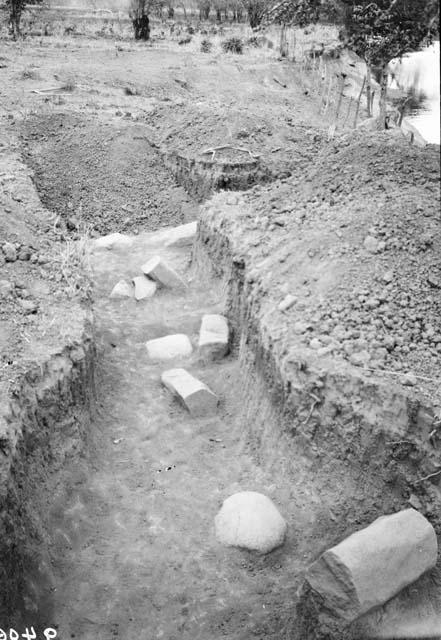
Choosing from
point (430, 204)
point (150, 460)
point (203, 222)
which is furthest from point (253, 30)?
point (150, 460)

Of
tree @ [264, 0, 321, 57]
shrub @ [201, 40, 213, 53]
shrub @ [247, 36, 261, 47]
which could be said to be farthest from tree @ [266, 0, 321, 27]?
shrub @ [247, 36, 261, 47]

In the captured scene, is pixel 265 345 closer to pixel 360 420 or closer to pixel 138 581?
pixel 360 420

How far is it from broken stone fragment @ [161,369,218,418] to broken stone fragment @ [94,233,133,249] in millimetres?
4136

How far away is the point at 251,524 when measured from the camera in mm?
4625

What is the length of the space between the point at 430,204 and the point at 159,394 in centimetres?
330

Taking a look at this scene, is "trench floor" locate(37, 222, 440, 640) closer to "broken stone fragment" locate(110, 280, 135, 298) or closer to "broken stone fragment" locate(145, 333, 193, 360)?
"broken stone fragment" locate(145, 333, 193, 360)

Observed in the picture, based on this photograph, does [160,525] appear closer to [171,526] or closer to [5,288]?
[171,526]

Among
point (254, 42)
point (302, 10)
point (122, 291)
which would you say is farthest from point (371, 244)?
point (254, 42)

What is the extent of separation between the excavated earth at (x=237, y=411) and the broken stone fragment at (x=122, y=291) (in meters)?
0.15

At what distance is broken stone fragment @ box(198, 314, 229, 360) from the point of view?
6.88m

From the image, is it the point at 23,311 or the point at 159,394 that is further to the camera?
the point at 159,394

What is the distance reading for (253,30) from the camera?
2462 cm

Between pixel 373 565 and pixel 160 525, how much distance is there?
5.94 ft

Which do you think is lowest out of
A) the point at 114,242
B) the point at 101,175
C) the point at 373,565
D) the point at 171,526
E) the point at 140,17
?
the point at 171,526
